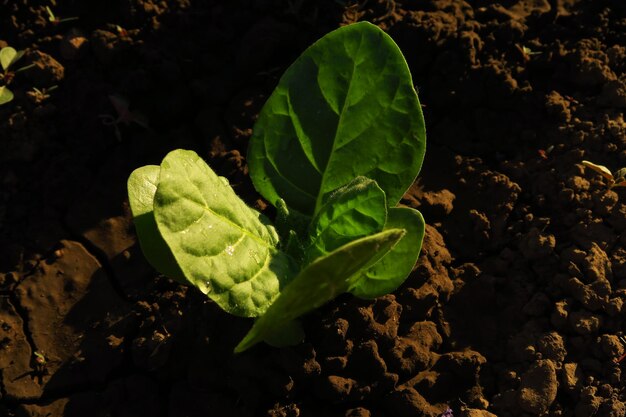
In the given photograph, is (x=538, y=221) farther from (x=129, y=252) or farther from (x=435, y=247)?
(x=129, y=252)

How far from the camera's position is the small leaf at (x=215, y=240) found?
5.95ft

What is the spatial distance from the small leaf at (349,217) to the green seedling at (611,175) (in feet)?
3.49

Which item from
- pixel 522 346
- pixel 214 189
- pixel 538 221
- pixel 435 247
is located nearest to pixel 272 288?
pixel 214 189

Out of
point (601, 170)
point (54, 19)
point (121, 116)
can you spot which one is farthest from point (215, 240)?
point (54, 19)

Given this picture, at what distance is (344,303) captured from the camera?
90.4 inches

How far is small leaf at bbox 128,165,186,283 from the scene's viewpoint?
6.82ft

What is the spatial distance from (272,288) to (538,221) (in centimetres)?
115

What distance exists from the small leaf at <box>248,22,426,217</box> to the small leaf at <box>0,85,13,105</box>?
1.19 m

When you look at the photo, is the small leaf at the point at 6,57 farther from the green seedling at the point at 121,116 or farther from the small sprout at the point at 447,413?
the small sprout at the point at 447,413

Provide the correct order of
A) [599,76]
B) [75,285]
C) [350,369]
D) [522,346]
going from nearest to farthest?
[350,369] < [522,346] < [75,285] < [599,76]

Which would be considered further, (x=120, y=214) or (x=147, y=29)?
(x=147, y=29)

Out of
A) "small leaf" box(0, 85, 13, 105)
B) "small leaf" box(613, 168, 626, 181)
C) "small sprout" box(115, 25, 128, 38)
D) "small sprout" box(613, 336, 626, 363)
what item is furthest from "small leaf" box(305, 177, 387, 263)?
"small leaf" box(0, 85, 13, 105)

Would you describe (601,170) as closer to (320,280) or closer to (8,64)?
(320,280)

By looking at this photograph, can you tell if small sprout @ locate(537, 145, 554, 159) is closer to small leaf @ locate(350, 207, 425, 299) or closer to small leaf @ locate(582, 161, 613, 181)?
small leaf @ locate(582, 161, 613, 181)
